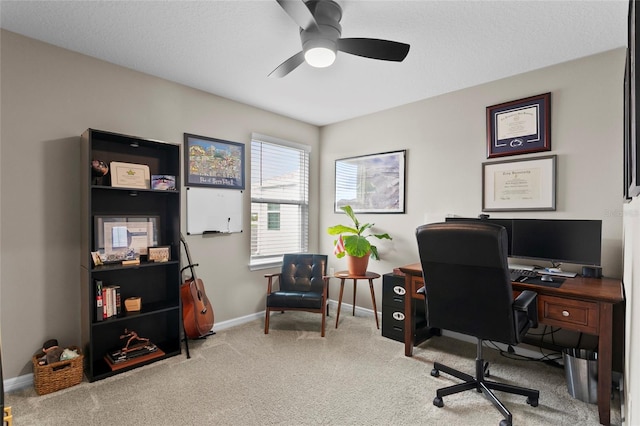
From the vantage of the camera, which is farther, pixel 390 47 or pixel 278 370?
pixel 278 370

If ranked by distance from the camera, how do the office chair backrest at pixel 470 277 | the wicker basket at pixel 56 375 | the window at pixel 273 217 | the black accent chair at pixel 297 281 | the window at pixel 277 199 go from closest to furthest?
the office chair backrest at pixel 470 277 → the wicker basket at pixel 56 375 → the black accent chair at pixel 297 281 → the window at pixel 277 199 → the window at pixel 273 217

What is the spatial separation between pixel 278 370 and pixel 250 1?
107 inches

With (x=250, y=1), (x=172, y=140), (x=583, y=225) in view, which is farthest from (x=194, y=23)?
(x=583, y=225)

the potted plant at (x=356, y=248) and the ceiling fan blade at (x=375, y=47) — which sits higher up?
the ceiling fan blade at (x=375, y=47)

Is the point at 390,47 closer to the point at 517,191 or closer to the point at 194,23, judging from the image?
the point at 194,23

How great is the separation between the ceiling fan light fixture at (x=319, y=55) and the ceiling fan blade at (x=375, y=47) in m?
0.11

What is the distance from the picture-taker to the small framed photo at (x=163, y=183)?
2885 mm

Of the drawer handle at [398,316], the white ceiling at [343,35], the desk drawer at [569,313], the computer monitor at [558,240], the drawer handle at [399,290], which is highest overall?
the white ceiling at [343,35]

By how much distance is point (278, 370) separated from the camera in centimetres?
264

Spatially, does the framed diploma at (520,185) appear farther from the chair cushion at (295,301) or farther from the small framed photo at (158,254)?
the small framed photo at (158,254)

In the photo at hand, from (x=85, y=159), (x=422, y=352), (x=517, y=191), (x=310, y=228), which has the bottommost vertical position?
(x=422, y=352)

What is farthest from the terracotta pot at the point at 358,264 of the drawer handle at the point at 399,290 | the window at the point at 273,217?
the window at the point at 273,217

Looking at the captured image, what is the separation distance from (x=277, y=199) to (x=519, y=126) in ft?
9.17

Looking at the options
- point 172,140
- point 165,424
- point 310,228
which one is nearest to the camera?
point 165,424
